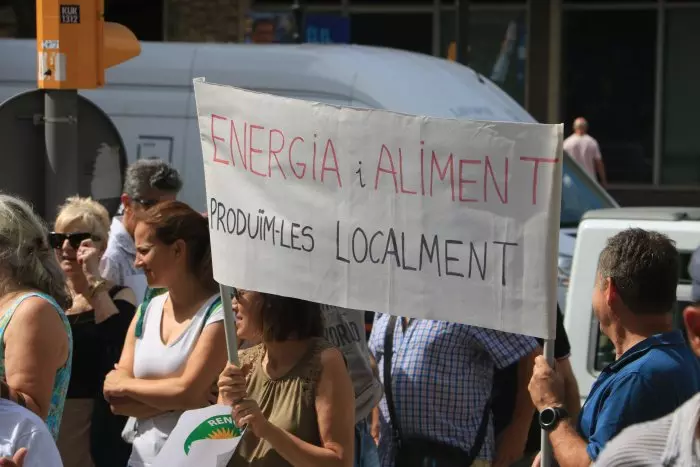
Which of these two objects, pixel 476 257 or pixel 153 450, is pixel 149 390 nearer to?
pixel 153 450

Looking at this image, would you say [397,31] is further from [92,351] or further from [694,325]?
[694,325]

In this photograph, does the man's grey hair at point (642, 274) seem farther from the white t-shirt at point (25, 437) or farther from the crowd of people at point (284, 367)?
Answer: the white t-shirt at point (25, 437)

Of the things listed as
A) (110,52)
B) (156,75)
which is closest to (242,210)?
(110,52)

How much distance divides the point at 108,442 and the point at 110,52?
1832 millimetres

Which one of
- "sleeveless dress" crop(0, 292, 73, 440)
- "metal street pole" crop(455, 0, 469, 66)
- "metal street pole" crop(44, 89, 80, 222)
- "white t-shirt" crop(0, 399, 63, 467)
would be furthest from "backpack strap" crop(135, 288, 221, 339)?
"metal street pole" crop(455, 0, 469, 66)

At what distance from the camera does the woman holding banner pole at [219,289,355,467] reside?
3805 mm

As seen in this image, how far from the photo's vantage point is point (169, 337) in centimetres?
458

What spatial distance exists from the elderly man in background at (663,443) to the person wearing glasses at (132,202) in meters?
4.18

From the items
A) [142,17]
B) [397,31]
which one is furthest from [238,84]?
[397,31]

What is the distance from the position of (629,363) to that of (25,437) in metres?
1.48

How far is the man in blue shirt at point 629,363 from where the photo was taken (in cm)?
333

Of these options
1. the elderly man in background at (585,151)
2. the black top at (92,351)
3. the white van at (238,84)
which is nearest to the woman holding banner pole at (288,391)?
the black top at (92,351)

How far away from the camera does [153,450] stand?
14.8ft

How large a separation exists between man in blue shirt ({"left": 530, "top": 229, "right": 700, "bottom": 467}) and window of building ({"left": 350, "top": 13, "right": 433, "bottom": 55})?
16.0m
